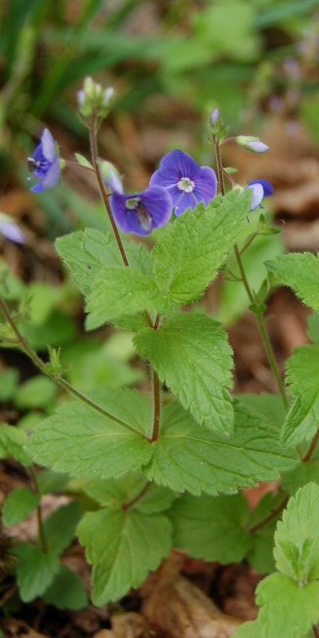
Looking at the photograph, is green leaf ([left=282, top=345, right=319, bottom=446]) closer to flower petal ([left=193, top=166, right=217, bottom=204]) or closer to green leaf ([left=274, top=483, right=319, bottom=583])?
green leaf ([left=274, top=483, right=319, bottom=583])

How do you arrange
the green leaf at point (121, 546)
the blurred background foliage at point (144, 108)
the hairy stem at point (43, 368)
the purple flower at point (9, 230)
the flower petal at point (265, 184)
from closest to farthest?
the purple flower at point (9, 230)
the hairy stem at point (43, 368)
the flower petal at point (265, 184)
the green leaf at point (121, 546)
the blurred background foliage at point (144, 108)

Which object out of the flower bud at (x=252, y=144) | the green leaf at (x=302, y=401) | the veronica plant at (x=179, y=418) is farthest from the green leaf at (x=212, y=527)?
the flower bud at (x=252, y=144)

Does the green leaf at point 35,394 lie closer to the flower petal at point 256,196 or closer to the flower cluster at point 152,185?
the flower cluster at point 152,185

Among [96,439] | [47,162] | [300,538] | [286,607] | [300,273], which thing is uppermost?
[47,162]

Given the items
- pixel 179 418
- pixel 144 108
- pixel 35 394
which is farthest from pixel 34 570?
pixel 144 108

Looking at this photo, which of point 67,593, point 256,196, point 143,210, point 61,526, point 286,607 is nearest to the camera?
point 286,607

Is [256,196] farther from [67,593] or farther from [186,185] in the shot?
[67,593]

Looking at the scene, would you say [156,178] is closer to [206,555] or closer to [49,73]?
[206,555]
